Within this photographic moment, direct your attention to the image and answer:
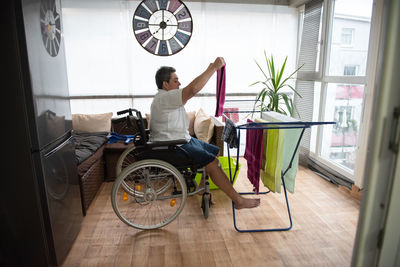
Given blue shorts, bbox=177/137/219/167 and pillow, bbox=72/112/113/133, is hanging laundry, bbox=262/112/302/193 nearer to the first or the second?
blue shorts, bbox=177/137/219/167

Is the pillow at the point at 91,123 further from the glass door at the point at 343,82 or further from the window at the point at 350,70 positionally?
the window at the point at 350,70

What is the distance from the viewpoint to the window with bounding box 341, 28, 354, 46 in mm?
2943

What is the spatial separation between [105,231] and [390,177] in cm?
194

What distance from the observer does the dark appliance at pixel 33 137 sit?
4.43 ft

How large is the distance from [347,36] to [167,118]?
224 cm

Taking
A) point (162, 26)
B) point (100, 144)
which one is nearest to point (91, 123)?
point (100, 144)

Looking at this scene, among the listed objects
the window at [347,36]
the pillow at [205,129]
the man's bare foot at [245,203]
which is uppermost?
the window at [347,36]

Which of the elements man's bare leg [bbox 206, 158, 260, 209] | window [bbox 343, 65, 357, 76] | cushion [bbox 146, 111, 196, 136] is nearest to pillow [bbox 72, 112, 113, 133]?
cushion [bbox 146, 111, 196, 136]

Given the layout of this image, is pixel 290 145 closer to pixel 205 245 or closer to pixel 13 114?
pixel 205 245

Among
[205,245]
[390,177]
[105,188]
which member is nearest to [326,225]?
[205,245]

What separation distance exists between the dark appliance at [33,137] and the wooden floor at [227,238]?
31cm

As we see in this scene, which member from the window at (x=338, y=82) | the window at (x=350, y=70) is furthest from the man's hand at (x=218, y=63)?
the window at (x=350, y=70)

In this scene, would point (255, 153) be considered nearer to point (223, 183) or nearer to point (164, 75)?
point (223, 183)

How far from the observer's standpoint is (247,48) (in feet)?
12.5
